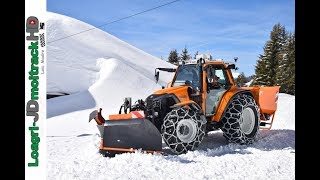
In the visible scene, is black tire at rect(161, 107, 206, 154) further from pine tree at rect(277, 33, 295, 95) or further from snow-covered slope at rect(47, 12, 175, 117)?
pine tree at rect(277, 33, 295, 95)

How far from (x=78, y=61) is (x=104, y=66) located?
1.90 m

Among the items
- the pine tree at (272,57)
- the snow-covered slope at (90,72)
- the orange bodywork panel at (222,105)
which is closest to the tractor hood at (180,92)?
the orange bodywork panel at (222,105)

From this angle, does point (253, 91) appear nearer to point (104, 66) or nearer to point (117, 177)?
point (117, 177)

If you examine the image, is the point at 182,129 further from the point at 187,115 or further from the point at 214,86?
the point at 214,86

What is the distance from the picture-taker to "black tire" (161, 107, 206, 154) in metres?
7.35

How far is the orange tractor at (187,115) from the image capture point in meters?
7.31

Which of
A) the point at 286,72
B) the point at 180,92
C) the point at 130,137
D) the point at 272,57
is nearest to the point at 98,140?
the point at 130,137

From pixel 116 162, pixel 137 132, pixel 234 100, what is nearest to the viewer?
pixel 116 162

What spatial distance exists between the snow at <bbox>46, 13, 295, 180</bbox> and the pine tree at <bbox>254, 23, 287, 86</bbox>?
10.8 metres

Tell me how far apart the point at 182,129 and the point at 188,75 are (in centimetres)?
161

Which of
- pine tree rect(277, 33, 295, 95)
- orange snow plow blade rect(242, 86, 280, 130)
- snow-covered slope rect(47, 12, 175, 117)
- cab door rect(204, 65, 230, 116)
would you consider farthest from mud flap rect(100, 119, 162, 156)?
pine tree rect(277, 33, 295, 95)

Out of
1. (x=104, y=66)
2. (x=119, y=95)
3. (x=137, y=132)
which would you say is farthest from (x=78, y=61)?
(x=137, y=132)

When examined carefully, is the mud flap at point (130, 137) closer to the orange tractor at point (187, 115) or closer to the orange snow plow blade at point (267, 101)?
the orange tractor at point (187, 115)
